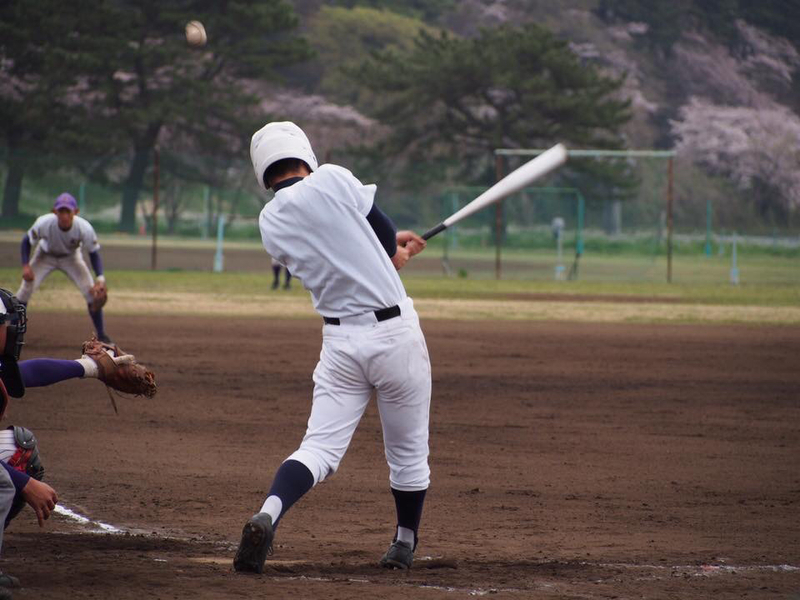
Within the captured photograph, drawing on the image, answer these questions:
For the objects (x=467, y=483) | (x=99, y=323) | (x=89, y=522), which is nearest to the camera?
(x=89, y=522)

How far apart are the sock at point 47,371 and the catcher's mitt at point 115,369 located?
0.12m

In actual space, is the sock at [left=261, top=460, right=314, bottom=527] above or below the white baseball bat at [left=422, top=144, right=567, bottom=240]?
below

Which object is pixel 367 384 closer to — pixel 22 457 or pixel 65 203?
pixel 22 457

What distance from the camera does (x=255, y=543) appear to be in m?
5.25

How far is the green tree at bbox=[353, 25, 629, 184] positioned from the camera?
4547 centimetres

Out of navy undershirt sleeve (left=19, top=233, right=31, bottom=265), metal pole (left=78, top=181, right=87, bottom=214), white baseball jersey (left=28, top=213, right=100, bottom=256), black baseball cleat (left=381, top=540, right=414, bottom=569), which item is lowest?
black baseball cleat (left=381, top=540, right=414, bottom=569)

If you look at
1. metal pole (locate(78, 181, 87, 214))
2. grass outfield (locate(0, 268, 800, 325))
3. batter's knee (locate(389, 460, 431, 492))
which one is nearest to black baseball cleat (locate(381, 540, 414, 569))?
batter's knee (locate(389, 460, 431, 492))

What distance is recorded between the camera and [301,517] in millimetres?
7293

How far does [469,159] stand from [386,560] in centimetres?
4246

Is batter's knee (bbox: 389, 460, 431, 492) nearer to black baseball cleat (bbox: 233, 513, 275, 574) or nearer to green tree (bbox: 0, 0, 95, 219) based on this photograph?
black baseball cleat (bbox: 233, 513, 275, 574)

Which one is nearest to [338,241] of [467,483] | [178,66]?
[467,483]

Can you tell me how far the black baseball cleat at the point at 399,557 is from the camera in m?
5.90

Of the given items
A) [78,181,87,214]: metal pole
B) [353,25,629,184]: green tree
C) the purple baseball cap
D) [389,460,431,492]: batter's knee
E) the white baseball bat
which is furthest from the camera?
[353,25,629,184]: green tree

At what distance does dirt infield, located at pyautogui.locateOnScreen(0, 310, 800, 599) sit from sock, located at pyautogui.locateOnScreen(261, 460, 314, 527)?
37cm
